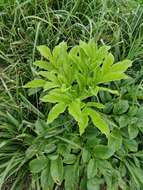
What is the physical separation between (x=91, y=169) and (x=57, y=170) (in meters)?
0.15

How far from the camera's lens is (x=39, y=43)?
2.58m

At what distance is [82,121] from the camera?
197 cm

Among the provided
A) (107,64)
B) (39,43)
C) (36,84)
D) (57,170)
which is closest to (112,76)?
(107,64)

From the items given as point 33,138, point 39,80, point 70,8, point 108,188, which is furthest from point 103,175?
point 70,8

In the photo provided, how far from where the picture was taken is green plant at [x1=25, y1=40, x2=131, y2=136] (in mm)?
2016

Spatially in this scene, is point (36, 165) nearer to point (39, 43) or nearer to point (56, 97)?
point (56, 97)

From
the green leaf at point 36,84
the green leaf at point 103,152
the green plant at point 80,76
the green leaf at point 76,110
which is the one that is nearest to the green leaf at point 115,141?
the green leaf at point 103,152

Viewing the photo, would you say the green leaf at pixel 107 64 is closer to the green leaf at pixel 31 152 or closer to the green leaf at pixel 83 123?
the green leaf at pixel 83 123

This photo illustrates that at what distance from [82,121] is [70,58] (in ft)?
1.01

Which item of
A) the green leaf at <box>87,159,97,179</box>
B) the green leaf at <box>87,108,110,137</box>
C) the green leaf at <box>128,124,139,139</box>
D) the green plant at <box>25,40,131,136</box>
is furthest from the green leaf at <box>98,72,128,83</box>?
the green leaf at <box>87,159,97,179</box>

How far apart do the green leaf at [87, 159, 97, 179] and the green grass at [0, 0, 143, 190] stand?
10 centimetres

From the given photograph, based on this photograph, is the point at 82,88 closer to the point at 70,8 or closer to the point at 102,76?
A: the point at 102,76

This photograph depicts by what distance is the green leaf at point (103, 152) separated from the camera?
212cm

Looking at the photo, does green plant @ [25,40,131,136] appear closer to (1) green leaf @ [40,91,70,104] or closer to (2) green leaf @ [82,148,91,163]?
(1) green leaf @ [40,91,70,104]
